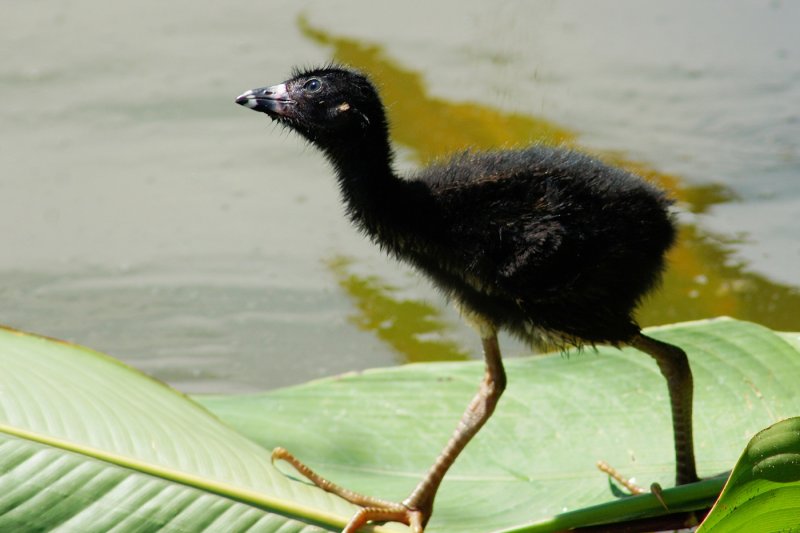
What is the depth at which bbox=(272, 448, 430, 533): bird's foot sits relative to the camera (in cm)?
172

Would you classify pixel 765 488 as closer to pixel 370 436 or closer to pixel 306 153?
pixel 370 436

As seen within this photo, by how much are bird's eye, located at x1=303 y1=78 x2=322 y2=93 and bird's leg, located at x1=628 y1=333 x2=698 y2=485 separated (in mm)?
690

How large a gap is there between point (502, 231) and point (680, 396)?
45 centimetres

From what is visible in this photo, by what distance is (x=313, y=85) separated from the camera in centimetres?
184

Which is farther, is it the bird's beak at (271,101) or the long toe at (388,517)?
the bird's beak at (271,101)

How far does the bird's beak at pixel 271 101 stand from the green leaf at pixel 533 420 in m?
0.70

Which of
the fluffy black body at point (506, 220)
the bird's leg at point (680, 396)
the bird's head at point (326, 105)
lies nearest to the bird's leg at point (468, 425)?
the fluffy black body at point (506, 220)

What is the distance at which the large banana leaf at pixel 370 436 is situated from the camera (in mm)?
1646

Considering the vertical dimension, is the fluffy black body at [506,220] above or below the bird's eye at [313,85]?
below

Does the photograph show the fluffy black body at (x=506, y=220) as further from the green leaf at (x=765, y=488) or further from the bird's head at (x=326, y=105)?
the green leaf at (x=765, y=488)

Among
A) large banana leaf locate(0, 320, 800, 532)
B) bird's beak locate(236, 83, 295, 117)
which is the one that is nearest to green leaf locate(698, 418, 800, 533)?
large banana leaf locate(0, 320, 800, 532)

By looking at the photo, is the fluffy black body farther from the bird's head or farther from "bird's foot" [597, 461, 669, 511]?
"bird's foot" [597, 461, 669, 511]

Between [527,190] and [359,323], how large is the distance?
158 centimetres

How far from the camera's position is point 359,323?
330 cm
